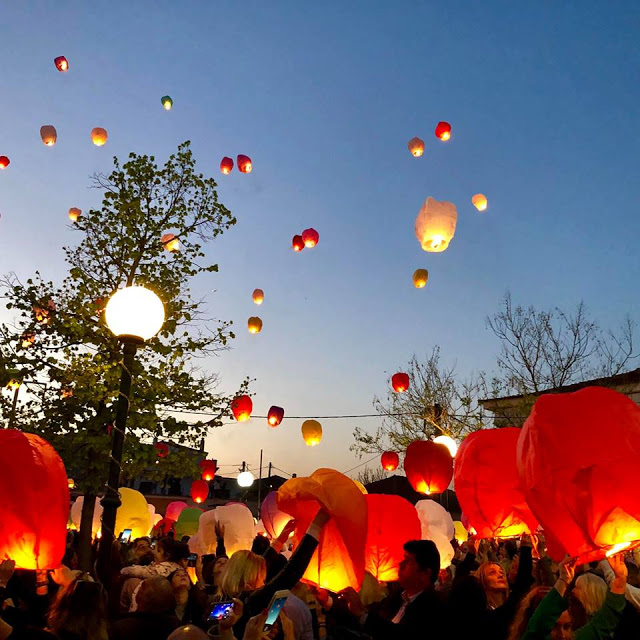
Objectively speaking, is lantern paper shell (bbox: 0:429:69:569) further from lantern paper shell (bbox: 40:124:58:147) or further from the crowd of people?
lantern paper shell (bbox: 40:124:58:147)

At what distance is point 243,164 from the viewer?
47.0ft

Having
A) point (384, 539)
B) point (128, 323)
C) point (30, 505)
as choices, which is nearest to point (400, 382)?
point (384, 539)

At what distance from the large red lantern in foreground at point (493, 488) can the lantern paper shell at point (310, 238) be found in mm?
9240

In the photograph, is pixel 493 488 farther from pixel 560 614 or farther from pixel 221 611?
pixel 221 611

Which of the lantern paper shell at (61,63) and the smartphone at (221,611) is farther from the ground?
the lantern paper shell at (61,63)

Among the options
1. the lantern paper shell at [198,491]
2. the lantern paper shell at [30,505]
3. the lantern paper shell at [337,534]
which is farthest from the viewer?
the lantern paper shell at [198,491]

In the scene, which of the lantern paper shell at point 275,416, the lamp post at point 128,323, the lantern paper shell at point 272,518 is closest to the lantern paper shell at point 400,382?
the lantern paper shell at point 275,416

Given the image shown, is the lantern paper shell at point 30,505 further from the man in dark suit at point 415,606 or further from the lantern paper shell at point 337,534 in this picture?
the man in dark suit at point 415,606

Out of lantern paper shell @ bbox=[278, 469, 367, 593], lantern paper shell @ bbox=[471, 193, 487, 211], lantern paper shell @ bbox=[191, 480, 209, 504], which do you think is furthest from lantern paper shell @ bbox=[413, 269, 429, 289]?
lantern paper shell @ bbox=[278, 469, 367, 593]

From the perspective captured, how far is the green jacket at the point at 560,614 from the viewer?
110 inches

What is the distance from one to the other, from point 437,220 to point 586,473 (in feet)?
20.7

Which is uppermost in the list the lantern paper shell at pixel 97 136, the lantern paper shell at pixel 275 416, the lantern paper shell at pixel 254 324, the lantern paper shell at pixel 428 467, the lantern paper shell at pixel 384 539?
the lantern paper shell at pixel 97 136

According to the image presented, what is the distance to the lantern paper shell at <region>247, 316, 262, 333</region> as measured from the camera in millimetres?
14680

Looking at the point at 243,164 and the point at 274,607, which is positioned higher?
the point at 243,164
